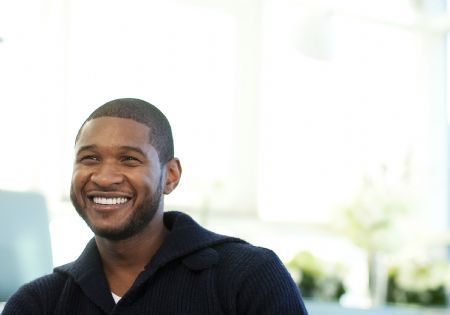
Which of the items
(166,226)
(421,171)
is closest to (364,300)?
(421,171)

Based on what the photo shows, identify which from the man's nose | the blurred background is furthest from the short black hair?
the blurred background

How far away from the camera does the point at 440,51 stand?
4.77 meters

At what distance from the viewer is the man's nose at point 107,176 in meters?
1.44

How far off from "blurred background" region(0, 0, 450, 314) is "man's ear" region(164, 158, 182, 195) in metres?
1.73

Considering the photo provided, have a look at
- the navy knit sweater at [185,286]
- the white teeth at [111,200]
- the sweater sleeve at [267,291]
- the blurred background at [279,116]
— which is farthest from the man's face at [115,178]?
the blurred background at [279,116]

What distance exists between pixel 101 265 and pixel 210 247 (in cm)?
24

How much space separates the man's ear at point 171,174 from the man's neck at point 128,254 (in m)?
0.06

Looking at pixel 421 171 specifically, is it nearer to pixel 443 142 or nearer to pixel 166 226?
pixel 443 142

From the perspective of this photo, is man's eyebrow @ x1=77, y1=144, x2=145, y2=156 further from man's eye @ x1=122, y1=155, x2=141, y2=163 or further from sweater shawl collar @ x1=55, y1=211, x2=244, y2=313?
sweater shawl collar @ x1=55, y1=211, x2=244, y2=313

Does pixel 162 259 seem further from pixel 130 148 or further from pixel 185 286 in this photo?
pixel 130 148

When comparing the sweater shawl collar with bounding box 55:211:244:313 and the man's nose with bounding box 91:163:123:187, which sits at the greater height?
the man's nose with bounding box 91:163:123:187

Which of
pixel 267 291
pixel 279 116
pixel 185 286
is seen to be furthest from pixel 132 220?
pixel 279 116

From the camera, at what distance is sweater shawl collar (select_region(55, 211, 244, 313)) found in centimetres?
148

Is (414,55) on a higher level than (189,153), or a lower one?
higher
